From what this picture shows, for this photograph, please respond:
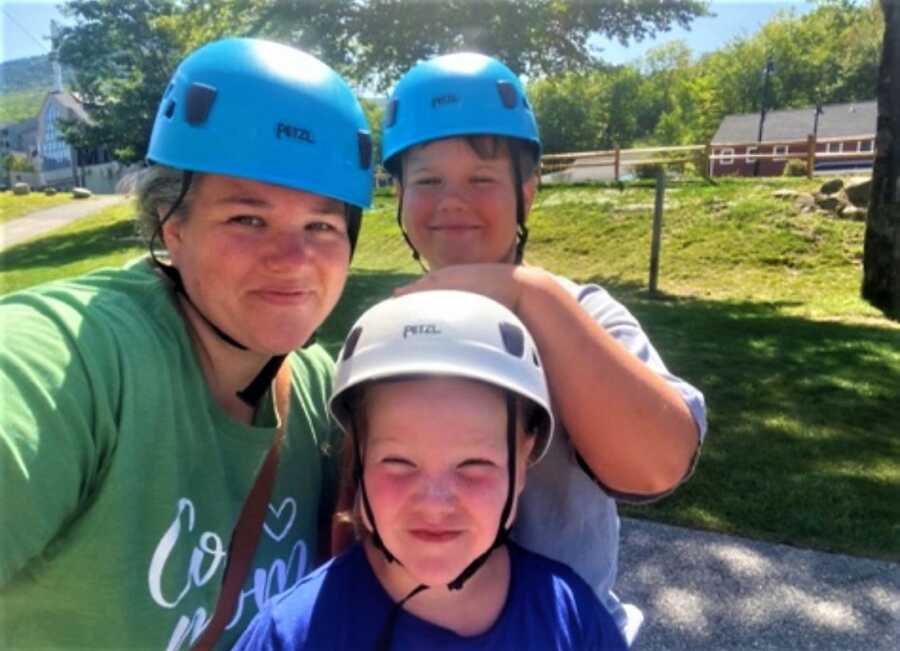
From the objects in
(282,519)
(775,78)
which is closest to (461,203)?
(282,519)

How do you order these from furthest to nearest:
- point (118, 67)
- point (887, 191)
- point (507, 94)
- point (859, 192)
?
1. point (118, 67)
2. point (859, 192)
3. point (887, 191)
4. point (507, 94)

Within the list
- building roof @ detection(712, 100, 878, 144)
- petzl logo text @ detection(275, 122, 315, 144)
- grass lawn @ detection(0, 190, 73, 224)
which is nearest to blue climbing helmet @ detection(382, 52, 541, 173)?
petzl logo text @ detection(275, 122, 315, 144)

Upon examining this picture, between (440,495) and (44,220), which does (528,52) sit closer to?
(440,495)

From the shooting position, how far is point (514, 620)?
1.65m

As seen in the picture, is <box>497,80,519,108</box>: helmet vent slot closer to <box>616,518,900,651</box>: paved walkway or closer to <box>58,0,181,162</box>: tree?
<box>616,518,900,651</box>: paved walkway

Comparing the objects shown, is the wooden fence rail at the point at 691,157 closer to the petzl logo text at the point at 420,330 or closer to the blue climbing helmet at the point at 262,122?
the blue climbing helmet at the point at 262,122

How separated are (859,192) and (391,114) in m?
17.5

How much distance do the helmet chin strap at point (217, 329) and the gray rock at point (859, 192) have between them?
17.6 meters

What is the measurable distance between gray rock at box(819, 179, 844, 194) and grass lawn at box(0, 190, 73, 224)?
27.0 meters

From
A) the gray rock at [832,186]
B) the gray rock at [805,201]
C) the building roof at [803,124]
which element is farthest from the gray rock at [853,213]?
the building roof at [803,124]

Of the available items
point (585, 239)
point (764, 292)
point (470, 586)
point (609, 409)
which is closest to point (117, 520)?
point (470, 586)

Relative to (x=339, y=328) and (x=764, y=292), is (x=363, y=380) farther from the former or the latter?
(x=764, y=292)

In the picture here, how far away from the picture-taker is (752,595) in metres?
3.99

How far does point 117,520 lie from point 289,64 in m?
1.14
